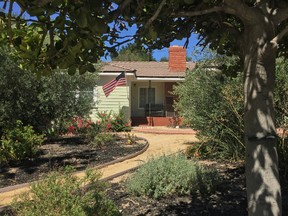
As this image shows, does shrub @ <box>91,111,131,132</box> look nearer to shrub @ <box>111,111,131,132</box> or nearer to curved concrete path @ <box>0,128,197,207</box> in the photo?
shrub @ <box>111,111,131,132</box>

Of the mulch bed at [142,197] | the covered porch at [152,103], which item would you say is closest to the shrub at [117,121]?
the covered porch at [152,103]

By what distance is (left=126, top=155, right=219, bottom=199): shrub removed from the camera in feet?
18.4

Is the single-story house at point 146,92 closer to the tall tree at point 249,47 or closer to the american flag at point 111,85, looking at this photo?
the american flag at point 111,85

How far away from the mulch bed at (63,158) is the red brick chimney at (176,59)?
9958 mm

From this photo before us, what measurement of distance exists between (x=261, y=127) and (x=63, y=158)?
28.6 ft

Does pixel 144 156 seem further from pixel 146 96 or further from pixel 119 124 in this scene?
pixel 146 96

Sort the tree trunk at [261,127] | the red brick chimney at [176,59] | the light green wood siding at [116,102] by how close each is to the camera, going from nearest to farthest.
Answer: the tree trunk at [261,127] → the light green wood siding at [116,102] → the red brick chimney at [176,59]

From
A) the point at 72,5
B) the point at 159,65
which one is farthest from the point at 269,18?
the point at 159,65

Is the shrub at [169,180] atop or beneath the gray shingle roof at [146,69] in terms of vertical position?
beneath

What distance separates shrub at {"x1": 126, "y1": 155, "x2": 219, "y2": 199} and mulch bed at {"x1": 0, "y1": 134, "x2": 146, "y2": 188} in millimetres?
2701

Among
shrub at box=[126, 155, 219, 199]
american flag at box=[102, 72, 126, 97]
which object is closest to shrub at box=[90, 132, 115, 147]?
american flag at box=[102, 72, 126, 97]

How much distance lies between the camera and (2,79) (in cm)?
1025

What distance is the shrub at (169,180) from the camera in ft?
18.4

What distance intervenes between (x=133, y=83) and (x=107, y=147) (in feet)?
36.9
